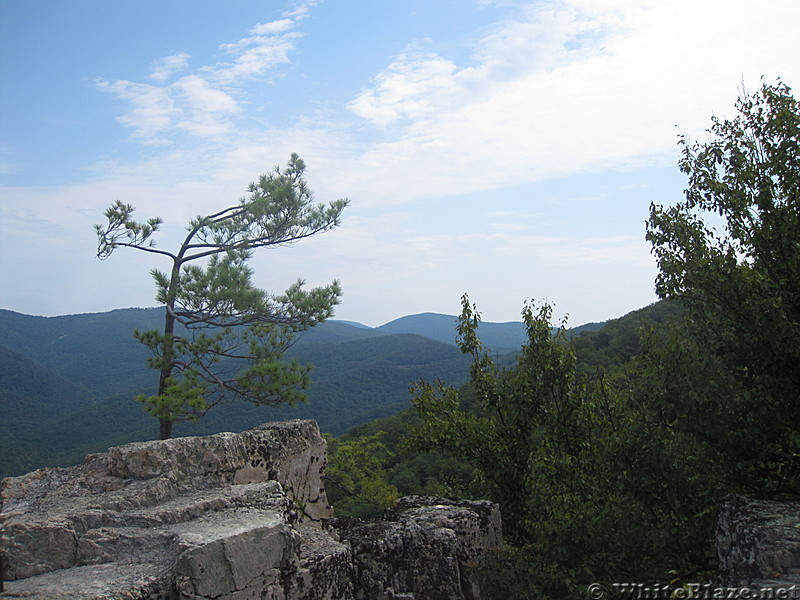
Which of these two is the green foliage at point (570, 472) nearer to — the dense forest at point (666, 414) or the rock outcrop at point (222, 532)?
the dense forest at point (666, 414)

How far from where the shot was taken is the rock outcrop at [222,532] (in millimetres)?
4074

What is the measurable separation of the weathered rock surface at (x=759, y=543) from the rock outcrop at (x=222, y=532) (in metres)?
2.46

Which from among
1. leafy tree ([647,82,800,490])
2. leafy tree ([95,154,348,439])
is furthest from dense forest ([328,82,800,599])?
leafy tree ([95,154,348,439])

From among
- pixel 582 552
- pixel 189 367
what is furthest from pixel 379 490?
pixel 582 552

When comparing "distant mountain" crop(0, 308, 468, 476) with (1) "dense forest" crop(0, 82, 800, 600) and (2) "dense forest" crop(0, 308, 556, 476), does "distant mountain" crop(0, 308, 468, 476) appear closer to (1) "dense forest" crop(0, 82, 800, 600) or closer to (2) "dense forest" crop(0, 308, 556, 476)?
(2) "dense forest" crop(0, 308, 556, 476)

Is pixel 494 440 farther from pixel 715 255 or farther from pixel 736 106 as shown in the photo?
pixel 736 106

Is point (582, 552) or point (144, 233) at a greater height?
point (144, 233)

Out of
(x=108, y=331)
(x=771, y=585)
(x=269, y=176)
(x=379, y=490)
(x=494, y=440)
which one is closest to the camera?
(x=771, y=585)

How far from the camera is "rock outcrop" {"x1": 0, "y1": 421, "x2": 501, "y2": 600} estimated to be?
4.07m

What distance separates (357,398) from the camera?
5359cm

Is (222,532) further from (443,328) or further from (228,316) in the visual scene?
(443,328)

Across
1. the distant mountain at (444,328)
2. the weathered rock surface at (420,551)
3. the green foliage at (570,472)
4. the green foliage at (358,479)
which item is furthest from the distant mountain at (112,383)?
the distant mountain at (444,328)

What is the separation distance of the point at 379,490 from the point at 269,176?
9344 millimetres

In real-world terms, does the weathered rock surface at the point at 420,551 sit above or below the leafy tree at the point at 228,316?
below
